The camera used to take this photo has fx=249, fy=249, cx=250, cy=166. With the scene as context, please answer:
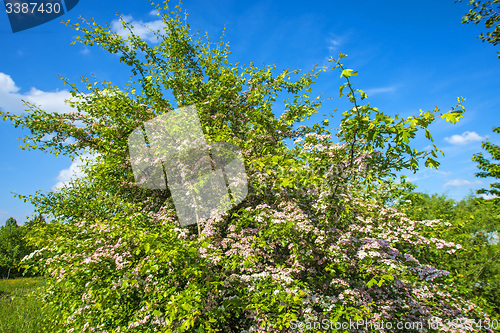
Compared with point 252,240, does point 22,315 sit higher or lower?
lower

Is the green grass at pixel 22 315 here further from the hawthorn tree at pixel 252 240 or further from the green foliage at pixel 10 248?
the green foliage at pixel 10 248

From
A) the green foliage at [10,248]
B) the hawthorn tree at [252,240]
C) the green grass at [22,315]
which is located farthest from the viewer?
the green foliage at [10,248]

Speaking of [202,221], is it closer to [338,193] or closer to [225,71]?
[338,193]

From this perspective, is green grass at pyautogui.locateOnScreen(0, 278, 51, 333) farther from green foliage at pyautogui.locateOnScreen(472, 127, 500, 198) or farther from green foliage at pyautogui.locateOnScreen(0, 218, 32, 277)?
green foliage at pyautogui.locateOnScreen(0, 218, 32, 277)

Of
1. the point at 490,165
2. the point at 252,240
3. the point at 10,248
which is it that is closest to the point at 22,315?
the point at 252,240

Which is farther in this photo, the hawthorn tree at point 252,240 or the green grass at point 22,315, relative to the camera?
the green grass at point 22,315

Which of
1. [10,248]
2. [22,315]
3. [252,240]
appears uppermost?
[252,240]

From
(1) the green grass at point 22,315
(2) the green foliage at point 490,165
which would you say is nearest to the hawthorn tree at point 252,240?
(1) the green grass at point 22,315

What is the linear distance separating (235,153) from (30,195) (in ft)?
27.7

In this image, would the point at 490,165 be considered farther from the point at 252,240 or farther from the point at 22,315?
the point at 22,315

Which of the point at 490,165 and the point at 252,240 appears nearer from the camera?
the point at 252,240

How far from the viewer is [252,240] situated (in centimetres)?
485

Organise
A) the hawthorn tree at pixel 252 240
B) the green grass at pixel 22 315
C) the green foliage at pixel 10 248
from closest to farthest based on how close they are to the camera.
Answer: the hawthorn tree at pixel 252 240 → the green grass at pixel 22 315 → the green foliage at pixel 10 248

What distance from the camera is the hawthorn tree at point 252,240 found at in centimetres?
378
